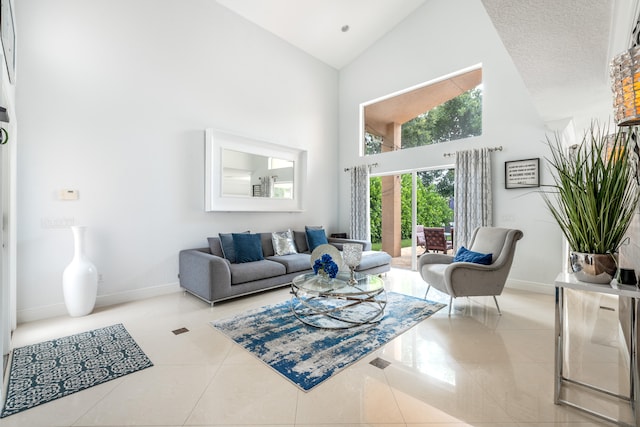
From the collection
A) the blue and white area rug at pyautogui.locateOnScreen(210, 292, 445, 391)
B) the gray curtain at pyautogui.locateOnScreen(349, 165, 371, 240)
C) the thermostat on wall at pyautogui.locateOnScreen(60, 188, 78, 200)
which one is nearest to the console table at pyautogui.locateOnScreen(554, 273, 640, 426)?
the blue and white area rug at pyautogui.locateOnScreen(210, 292, 445, 391)

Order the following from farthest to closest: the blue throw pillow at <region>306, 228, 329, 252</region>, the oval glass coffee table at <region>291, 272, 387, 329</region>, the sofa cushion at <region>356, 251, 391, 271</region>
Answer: the blue throw pillow at <region>306, 228, 329, 252</region> → the sofa cushion at <region>356, 251, 391, 271</region> → the oval glass coffee table at <region>291, 272, 387, 329</region>

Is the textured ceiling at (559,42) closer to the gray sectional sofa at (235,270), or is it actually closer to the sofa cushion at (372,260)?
the sofa cushion at (372,260)

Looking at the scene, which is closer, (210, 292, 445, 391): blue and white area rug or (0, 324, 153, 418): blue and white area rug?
(0, 324, 153, 418): blue and white area rug

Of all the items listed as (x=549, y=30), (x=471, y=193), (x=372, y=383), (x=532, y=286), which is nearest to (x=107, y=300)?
(x=372, y=383)

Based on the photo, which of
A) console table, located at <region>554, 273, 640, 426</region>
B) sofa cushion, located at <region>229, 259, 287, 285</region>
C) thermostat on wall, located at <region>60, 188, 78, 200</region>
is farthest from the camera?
sofa cushion, located at <region>229, 259, 287, 285</region>

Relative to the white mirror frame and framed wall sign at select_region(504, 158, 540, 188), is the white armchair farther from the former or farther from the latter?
the white mirror frame

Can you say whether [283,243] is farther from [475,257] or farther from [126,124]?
[475,257]

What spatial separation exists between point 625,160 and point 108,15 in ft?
17.5

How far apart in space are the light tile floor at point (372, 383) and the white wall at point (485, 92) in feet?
4.58

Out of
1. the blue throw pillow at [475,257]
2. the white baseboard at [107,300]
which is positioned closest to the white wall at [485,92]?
the blue throw pillow at [475,257]

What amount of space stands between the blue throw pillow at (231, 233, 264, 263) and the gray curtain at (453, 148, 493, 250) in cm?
334

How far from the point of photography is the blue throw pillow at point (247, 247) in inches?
169

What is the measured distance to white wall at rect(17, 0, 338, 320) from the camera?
320cm

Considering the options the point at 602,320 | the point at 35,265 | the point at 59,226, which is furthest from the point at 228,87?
the point at 602,320
